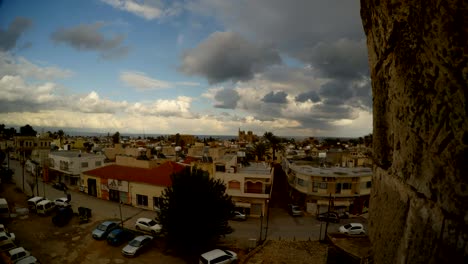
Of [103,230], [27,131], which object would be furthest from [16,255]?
[27,131]

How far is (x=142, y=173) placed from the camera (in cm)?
3350

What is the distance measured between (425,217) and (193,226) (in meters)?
19.3

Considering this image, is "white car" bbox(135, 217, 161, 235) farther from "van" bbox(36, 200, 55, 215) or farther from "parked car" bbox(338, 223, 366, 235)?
"parked car" bbox(338, 223, 366, 235)

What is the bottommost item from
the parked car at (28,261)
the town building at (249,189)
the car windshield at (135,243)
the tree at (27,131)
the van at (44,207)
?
the car windshield at (135,243)

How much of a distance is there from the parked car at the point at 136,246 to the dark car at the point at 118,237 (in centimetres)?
162

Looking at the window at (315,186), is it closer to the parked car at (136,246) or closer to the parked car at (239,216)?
the parked car at (239,216)

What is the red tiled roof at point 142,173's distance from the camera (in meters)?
31.0

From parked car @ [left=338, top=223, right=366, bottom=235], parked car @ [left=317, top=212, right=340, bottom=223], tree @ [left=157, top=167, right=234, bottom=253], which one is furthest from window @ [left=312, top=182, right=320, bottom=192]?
tree @ [left=157, top=167, right=234, bottom=253]

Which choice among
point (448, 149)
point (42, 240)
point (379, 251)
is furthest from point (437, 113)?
point (42, 240)

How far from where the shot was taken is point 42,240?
22.3 meters

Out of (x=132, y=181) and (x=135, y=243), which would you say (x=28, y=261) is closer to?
(x=135, y=243)

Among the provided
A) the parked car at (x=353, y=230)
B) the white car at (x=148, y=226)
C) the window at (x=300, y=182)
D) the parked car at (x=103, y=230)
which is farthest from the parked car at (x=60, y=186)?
the parked car at (x=353, y=230)

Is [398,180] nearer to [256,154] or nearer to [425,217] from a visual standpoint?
[425,217]

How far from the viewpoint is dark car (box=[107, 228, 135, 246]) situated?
2176 centimetres
